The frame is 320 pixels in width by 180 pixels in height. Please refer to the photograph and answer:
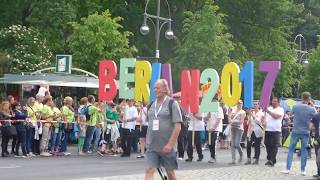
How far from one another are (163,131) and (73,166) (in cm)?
769

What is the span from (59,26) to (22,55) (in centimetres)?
321

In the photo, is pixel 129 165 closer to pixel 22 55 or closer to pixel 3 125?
pixel 3 125

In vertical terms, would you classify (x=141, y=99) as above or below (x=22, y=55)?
below

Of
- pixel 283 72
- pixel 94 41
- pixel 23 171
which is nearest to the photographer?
pixel 23 171

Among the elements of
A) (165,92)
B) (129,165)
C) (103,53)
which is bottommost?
(129,165)

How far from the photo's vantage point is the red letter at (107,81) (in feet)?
71.5

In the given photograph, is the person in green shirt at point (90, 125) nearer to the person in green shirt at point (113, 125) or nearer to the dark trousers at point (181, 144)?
the person in green shirt at point (113, 125)

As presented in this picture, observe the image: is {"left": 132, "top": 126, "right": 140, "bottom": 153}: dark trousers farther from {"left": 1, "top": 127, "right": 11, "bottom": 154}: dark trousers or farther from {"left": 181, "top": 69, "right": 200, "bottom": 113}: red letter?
{"left": 1, "top": 127, "right": 11, "bottom": 154}: dark trousers

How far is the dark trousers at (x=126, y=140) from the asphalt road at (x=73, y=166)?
1.04 ft

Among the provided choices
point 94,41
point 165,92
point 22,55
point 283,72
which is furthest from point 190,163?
point 283,72

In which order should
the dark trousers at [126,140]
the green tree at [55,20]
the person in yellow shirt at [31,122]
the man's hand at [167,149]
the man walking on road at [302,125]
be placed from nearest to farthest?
1. the man's hand at [167,149]
2. the man walking on road at [302,125]
3. the person in yellow shirt at [31,122]
4. the dark trousers at [126,140]
5. the green tree at [55,20]

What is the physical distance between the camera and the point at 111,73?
22031 millimetres

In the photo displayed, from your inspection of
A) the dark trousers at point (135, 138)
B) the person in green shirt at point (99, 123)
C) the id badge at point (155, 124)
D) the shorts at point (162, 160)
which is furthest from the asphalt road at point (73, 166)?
the id badge at point (155, 124)

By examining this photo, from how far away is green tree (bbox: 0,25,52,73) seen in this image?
4144 centimetres
